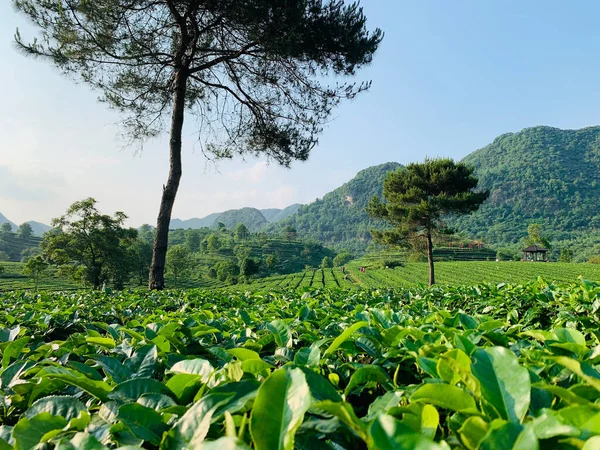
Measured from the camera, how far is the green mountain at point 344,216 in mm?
157375

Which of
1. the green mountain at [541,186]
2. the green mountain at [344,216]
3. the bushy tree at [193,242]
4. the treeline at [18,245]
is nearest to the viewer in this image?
the treeline at [18,245]

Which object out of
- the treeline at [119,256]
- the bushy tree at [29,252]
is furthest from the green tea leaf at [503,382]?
the bushy tree at [29,252]

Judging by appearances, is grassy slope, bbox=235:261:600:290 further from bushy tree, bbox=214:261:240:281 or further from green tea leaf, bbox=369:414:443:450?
green tea leaf, bbox=369:414:443:450

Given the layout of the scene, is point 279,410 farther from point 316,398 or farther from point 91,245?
point 91,245

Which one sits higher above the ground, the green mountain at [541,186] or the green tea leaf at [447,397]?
the green mountain at [541,186]

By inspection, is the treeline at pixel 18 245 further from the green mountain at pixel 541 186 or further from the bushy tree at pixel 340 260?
the green mountain at pixel 541 186

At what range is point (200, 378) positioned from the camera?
760mm

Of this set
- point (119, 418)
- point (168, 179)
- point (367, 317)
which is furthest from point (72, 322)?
point (168, 179)

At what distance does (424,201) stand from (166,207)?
23.3 meters

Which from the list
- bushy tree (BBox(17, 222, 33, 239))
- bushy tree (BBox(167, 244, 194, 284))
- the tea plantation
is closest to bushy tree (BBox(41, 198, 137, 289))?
bushy tree (BBox(167, 244, 194, 284))

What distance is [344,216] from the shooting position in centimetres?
16825

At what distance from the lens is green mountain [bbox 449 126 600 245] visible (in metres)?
112

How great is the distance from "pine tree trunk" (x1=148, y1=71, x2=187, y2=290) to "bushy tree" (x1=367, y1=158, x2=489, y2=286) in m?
22.3

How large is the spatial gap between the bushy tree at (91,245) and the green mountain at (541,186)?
321ft
